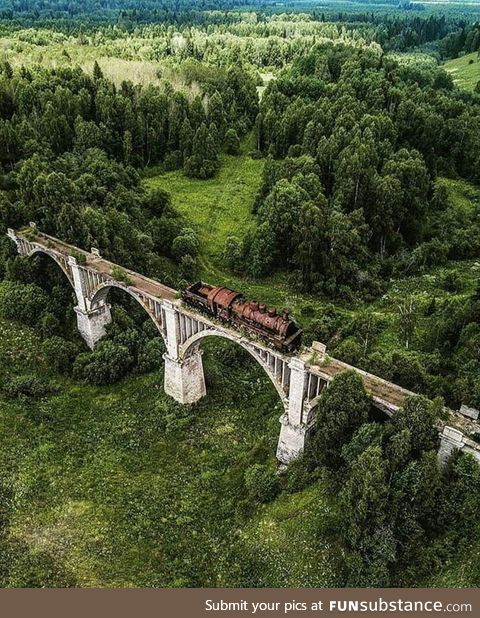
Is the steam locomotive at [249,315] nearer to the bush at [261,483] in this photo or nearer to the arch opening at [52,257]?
the bush at [261,483]

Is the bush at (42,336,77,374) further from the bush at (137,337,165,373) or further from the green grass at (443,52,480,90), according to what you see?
the green grass at (443,52,480,90)

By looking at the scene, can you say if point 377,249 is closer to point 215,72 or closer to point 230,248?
point 230,248


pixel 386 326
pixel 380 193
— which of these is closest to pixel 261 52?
pixel 380 193

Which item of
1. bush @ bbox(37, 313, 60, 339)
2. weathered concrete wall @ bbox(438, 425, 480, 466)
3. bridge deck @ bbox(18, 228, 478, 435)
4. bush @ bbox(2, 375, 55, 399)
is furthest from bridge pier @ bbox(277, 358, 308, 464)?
bush @ bbox(37, 313, 60, 339)

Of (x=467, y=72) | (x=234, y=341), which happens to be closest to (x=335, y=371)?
(x=234, y=341)

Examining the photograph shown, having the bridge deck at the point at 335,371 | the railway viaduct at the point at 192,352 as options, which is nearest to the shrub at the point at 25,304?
the railway viaduct at the point at 192,352

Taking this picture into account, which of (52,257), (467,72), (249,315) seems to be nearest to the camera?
(249,315)

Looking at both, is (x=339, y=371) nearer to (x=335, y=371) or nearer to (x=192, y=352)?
(x=335, y=371)
